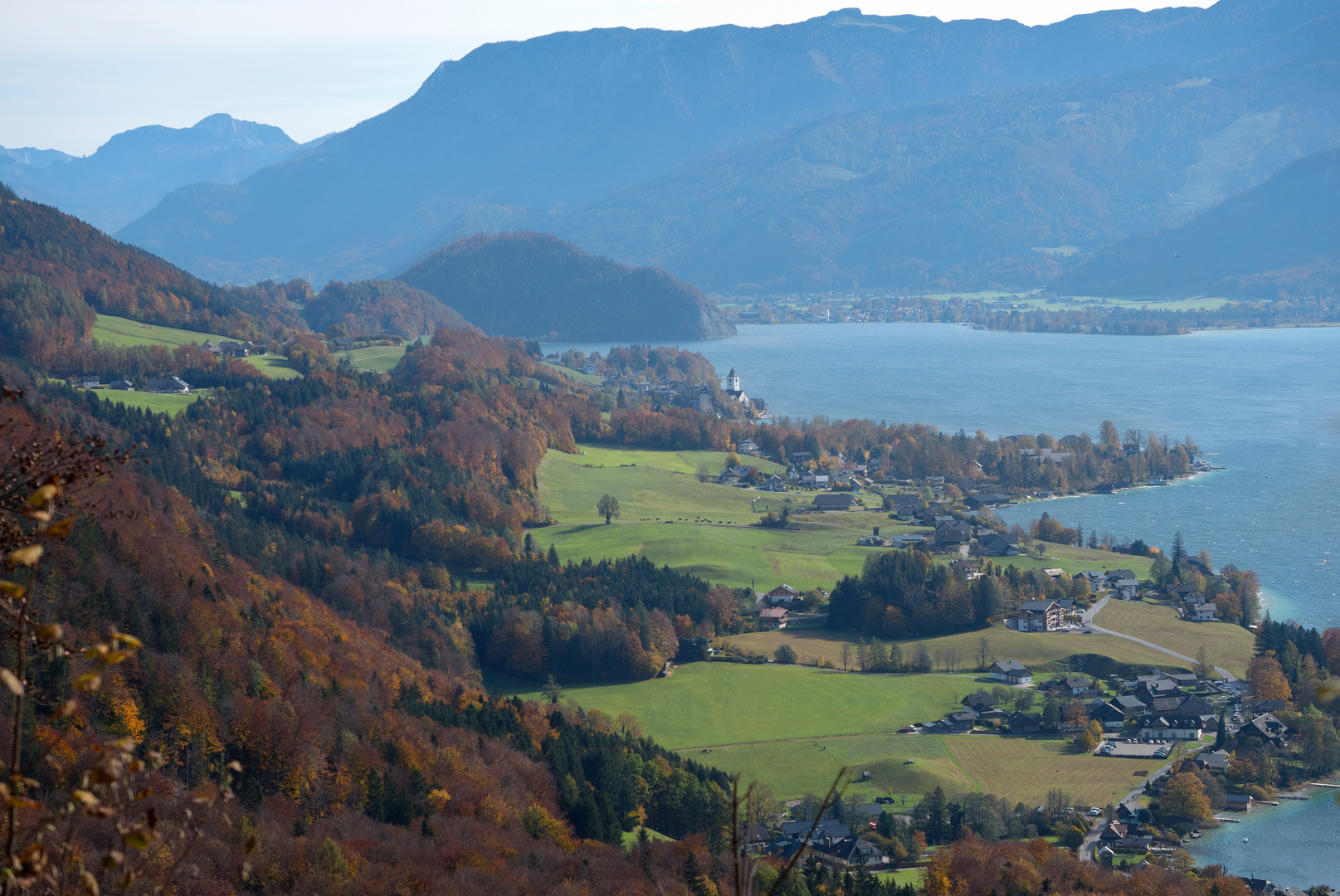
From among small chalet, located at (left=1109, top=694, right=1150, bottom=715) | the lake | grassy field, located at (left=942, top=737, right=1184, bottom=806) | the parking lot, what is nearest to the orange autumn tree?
small chalet, located at (left=1109, top=694, right=1150, bottom=715)

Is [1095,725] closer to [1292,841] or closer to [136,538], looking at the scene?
[1292,841]

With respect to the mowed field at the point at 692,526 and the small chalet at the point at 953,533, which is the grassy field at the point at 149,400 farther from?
the small chalet at the point at 953,533

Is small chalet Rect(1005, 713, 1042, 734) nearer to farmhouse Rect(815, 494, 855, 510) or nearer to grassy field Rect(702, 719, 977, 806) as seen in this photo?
grassy field Rect(702, 719, 977, 806)

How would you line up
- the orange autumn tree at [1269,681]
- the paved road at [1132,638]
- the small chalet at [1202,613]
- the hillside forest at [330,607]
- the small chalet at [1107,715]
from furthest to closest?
the small chalet at [1202,613] → the paved road at [1132,638] → the orange autumn tree at [1269,681] → the small chalet at [1107,715] → the hillside forest at [330,607]

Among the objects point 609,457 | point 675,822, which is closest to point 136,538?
point 675,822

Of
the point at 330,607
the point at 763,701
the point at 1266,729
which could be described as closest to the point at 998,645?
the point at 763,701

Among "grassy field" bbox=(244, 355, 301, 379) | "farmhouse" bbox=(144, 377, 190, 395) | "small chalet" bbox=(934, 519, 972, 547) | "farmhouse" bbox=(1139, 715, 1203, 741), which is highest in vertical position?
"grassy field" bbox=(244, 355, 301, 379)

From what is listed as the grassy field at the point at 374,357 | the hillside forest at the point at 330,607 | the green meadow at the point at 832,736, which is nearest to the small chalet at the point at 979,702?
the green meadow at the point at 832,736
